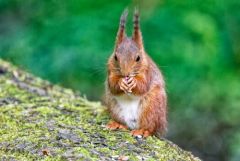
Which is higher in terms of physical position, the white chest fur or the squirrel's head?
the squirrel's head

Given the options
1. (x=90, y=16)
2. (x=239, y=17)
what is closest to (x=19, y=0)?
(x=90, y=16)

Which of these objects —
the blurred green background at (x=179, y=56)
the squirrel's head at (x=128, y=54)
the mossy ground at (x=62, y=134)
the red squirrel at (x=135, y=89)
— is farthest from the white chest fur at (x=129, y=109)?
the blurred green background at (x=179, y=56)

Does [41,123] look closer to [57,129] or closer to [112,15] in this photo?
[57,129]

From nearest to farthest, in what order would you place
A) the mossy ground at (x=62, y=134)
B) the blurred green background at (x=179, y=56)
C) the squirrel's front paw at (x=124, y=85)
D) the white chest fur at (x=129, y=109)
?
1. the mossy ground at (x=62, y=134)
2. the squirrel's front paw at (x=124, y=85)
3. the white chest fur at (x=129, y=109)
4. the blurred green background at (x=179, y=56)

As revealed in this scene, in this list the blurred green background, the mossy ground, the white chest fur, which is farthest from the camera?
the blurred green background

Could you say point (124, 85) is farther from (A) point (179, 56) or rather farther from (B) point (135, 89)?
(A) point (179, 56)

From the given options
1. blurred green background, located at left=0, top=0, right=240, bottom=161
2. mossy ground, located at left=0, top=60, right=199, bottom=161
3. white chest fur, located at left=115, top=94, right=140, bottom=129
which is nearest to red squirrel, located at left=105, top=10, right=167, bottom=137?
white chest fur, located at left=115, top=94, right=140, bottom=129

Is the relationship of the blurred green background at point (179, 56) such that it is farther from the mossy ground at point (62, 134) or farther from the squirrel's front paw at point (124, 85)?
the squirrel's front paw at point (124, 85)

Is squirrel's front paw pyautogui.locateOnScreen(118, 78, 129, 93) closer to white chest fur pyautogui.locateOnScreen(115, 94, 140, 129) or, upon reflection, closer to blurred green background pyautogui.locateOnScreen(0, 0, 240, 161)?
white chest fur pyautogui.locateOnScreen(115, 94, 140, 129)

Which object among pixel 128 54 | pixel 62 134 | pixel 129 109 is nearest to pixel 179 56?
pixel 129 109
